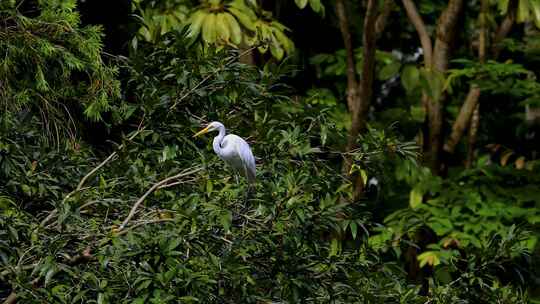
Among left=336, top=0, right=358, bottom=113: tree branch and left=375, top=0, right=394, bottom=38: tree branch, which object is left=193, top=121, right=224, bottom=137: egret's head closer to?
left=336, top=0, right=358, bottom=113: tree branch

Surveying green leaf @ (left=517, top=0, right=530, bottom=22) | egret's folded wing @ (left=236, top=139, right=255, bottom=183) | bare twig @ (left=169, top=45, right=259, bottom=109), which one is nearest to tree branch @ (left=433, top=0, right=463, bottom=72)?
green leaf @ (left=517, top=0, right=530, bottom=22)

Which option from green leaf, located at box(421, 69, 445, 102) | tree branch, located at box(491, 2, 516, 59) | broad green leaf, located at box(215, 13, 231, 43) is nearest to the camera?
broad green leaf, located at box(215, 13, 231, 43)

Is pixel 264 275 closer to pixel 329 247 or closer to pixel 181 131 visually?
pixel 329 247

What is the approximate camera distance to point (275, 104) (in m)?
4.97

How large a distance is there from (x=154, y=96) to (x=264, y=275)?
0.91 metres

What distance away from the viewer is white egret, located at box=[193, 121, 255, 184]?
420cm

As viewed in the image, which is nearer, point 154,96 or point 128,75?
point 154,96

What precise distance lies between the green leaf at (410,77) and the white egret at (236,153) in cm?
192

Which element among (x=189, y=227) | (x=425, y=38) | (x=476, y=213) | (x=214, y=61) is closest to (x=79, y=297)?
(x=189, y=227)

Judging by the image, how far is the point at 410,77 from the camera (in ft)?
20.0

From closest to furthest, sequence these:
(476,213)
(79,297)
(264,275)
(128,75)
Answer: (79,297) → (264,275) → (128,75) → (476,213)

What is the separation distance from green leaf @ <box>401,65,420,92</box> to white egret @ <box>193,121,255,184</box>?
1.92 m

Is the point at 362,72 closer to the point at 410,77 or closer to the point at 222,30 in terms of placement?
the point at 410,77

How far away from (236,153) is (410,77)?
2.13 metres
